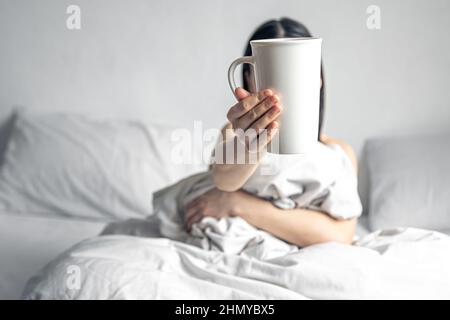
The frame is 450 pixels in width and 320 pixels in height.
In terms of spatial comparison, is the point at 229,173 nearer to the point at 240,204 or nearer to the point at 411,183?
the point at 240,204

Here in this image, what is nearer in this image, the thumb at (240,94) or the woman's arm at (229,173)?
the thumb at (240,94)

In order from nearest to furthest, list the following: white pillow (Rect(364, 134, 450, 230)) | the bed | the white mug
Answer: the white mug, the bed, white pillow (Rect(364, 134, 450, 230))

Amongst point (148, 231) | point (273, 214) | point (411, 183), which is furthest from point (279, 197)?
point (411, 183)

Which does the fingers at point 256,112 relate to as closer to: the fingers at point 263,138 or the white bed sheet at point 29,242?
the fingers at point 263,138

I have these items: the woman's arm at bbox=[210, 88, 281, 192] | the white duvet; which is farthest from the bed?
the woman's arm at bbox=[210, 88, 281, 192]

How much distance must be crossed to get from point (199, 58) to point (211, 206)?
33.2 inches

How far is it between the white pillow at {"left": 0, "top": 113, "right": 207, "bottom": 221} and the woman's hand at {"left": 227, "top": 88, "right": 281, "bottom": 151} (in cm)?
121

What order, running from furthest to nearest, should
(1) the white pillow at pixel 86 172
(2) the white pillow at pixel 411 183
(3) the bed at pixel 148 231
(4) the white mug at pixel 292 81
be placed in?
(1) the white pillow at pixel 86 172 < (2) the white pillow at pixel 411 183 < (3) the bed at pixel 148 231 < (4) the white mug at pixel 292 81

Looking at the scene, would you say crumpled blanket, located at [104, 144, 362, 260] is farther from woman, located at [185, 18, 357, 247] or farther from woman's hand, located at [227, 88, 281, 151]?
woman's hand, located at [227, 88, 281, 151]

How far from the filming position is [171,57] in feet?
6.58

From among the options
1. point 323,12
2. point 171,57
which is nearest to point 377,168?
point 323,12

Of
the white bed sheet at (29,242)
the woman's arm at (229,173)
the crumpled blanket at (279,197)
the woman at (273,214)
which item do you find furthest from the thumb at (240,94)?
the white bed sheet at (29,242)

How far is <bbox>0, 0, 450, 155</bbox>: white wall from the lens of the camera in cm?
191

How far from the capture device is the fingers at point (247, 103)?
659mm
